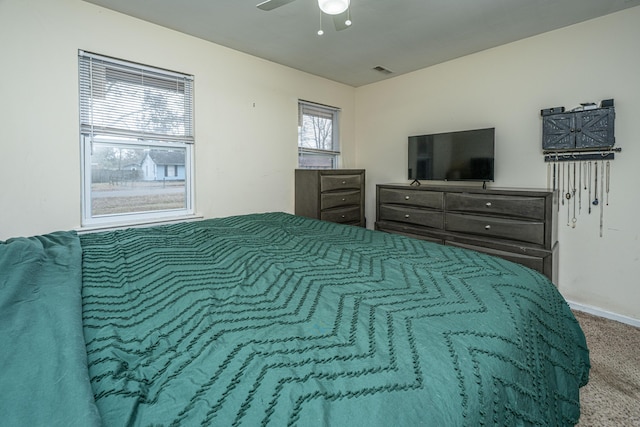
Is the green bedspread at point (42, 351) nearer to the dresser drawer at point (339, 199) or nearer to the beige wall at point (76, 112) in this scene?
the beige wall at point (76, 112)

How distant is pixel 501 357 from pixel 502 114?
10.2ft

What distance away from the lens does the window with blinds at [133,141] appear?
2551mm

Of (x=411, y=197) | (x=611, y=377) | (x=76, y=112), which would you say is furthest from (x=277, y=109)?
(x=611, y=377)

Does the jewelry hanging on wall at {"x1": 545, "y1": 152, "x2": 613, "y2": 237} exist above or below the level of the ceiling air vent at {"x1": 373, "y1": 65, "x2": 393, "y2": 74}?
below

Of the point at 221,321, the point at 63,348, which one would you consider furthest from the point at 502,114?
the point at 63,348

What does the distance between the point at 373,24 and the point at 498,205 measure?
1888 millimetres

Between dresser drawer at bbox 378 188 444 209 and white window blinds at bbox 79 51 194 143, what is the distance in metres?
2.13

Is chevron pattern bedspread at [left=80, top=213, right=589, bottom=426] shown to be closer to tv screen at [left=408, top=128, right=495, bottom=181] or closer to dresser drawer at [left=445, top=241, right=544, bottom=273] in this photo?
dresser drawer at [left=445, top=241, right=544, bottom=273]

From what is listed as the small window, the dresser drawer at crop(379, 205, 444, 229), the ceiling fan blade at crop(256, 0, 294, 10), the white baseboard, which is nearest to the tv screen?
the dresser drawer at crop(379, 205, 444, 229)

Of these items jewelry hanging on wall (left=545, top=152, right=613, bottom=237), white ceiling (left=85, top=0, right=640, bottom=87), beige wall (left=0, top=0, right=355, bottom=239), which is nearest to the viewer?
beige wall (left=0, top=0, right=355, bottom=239)

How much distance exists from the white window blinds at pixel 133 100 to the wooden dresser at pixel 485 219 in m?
2.26

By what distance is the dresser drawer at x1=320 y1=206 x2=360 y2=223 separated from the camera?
3.74 m

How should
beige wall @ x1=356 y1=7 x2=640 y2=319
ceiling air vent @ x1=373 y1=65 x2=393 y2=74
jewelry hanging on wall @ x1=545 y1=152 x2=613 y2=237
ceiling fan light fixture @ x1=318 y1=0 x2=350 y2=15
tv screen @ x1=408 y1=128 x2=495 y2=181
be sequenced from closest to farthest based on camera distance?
ceiling fan light fixture @ x1=318 y1=0 x2=350 y2=15 < beige wall @ x1=356 y1=7 x2=640 y2=319 < jewelry hanging on wall @ x1=545 y1=152 x2=613 y2=237 < tv screen @ x1=408 y1=128 x2=495 y2=181 < ceiling air vent @ x1=373 y1=65 x2=393 y2=74

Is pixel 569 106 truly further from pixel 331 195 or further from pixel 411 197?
pixel 331 195
